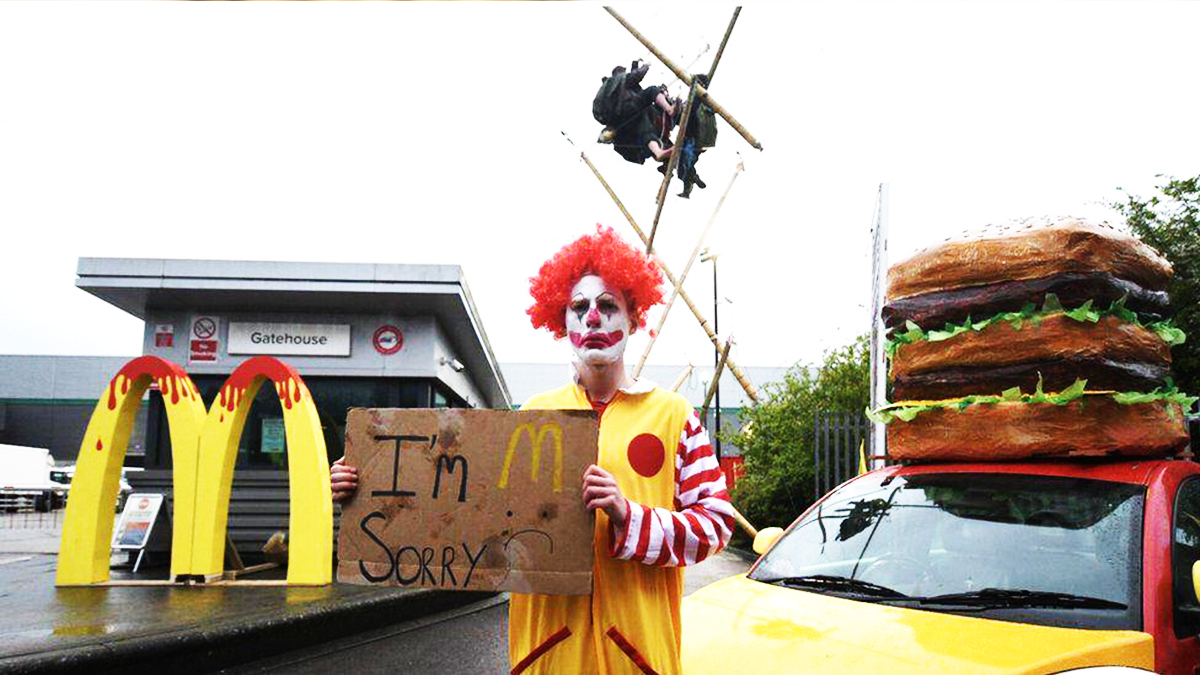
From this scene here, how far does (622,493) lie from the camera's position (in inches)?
88.0

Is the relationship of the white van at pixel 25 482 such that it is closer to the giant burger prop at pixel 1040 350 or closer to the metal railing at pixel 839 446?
the metal railing at pixel 839 446

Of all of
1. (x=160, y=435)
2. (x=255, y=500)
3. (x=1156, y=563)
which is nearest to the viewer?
(x=1156, y=563)

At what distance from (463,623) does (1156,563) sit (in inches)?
257

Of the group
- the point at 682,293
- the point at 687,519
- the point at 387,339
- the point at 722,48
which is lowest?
the point at 687,519

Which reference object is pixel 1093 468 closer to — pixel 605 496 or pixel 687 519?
pixel 687 519

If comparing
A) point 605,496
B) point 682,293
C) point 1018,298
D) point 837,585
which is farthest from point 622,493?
point 682,293

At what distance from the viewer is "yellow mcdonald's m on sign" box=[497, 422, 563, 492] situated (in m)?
2.23

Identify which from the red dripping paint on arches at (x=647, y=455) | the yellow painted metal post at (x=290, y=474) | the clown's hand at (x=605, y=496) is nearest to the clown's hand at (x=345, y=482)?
the clown's hand at (x=605, y=496)

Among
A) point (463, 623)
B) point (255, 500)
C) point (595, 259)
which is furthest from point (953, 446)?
point (255, 500)

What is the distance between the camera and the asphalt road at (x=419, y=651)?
608 centimetres

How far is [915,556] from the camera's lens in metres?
3.26

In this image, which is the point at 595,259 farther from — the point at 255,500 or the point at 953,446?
the point at 255,500

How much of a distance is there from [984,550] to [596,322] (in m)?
1.72

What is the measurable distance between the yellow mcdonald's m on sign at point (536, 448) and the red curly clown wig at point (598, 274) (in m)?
0.52
